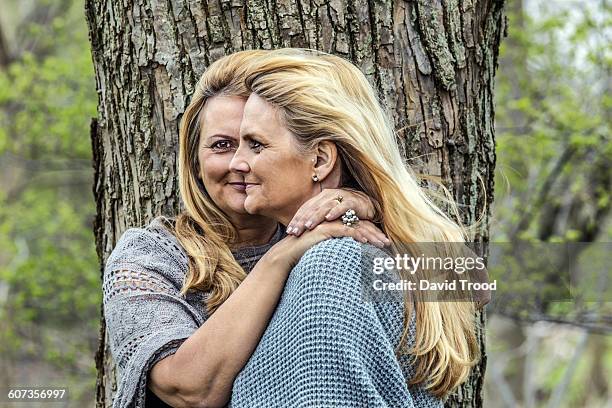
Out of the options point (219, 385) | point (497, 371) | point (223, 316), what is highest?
point (223, 316)

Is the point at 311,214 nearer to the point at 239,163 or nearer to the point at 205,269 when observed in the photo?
the point at 239,163

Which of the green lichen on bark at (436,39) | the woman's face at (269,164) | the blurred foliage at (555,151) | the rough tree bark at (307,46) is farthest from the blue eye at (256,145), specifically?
the blurred foliage at (555,151)

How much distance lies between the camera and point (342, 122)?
2391mm

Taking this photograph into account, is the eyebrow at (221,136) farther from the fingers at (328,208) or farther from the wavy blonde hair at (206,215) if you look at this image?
the fingers at (328,208)

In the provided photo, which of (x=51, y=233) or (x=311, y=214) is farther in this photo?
(x=51, y=233)

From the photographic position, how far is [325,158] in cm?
Result: 243

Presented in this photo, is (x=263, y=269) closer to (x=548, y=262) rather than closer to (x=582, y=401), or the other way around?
(x=548, y=262)

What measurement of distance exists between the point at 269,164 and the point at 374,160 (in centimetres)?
28

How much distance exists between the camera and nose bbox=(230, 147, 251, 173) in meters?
2.43

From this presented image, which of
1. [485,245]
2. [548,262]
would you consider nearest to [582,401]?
[548,262]

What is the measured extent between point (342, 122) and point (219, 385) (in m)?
0.74

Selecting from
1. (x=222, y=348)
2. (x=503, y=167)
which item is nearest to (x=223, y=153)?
(x=222, y=348)

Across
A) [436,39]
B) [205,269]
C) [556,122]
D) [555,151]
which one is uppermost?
[436,39]

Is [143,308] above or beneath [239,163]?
beneath
